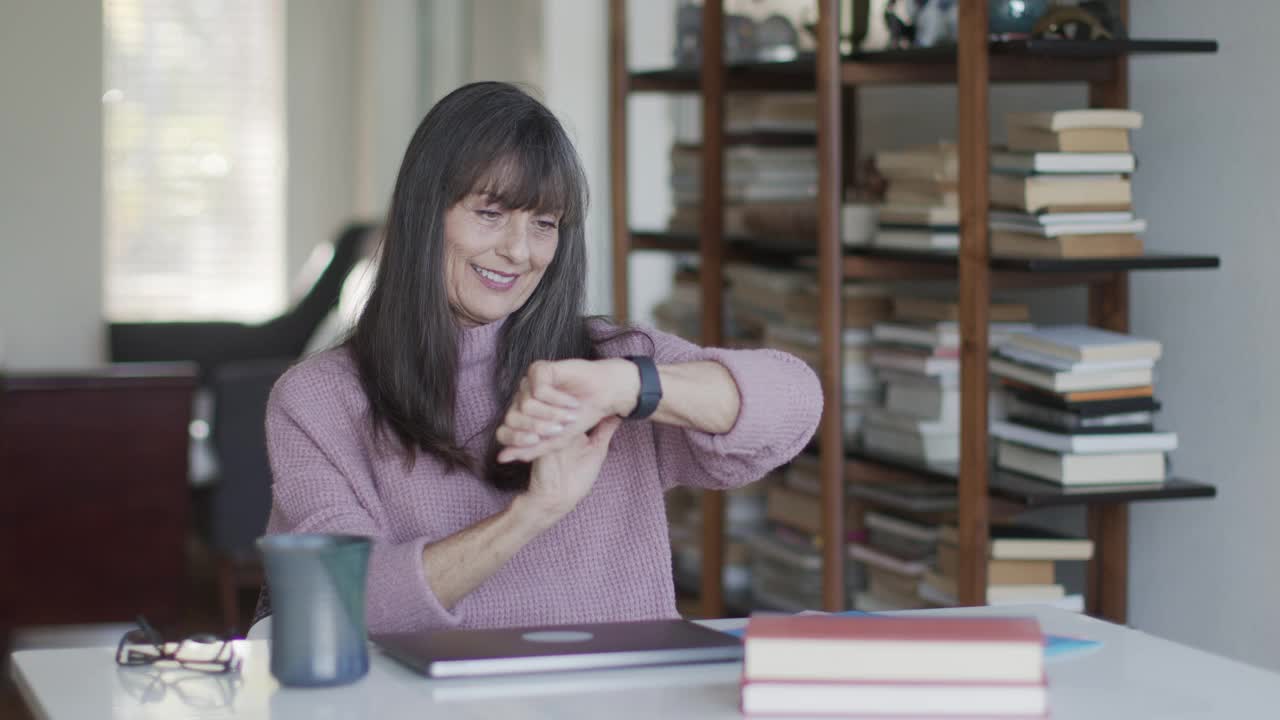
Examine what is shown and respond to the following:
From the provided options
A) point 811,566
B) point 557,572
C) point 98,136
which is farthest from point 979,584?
point 98,136

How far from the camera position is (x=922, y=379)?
3.01m

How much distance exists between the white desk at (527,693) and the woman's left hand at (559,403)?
23cm

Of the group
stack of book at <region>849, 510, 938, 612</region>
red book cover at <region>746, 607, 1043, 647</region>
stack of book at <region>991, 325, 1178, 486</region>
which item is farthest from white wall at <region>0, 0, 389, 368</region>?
red book cover at <region>746, 607, 1043, 647</region>

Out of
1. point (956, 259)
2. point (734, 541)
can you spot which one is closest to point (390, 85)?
point (734, 541)

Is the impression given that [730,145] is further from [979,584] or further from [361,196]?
[361,196]

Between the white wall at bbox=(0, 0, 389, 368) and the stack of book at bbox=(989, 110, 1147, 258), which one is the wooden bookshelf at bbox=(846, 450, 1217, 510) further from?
the white wall at bbox=(0, 0, 389, 368)

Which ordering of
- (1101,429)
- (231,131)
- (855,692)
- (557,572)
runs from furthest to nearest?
(231,131), (1101,429), (557,572), (855,692)

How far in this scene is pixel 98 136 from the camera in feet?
19.5

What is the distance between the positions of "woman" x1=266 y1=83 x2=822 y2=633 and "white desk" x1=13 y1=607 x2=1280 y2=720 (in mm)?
295

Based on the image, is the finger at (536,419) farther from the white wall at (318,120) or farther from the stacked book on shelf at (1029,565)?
the white wall at (318,120)

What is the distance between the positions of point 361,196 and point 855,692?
274 inches

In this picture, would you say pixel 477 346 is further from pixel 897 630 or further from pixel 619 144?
pixel 619 144

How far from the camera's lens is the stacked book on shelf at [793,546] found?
11.0 feet

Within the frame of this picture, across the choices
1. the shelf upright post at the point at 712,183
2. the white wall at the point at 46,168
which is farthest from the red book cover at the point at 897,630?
the white wall at the point at 46,168
